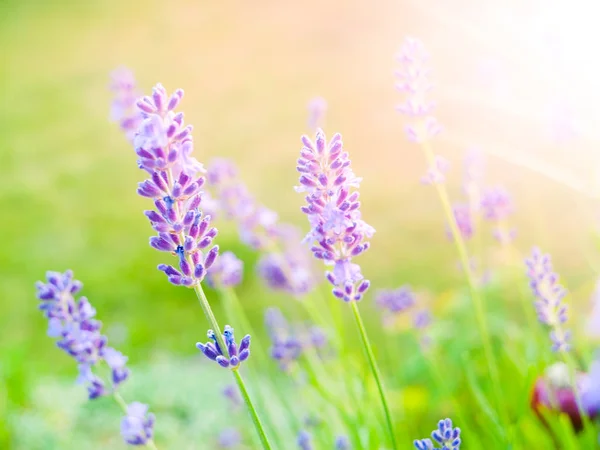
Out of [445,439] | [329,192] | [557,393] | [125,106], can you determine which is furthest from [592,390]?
[125,106]

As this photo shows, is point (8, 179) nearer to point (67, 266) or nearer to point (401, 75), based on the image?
point (67, 266)

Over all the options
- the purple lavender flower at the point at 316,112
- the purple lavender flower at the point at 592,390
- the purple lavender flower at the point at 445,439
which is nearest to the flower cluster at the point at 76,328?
the purple lavender flower at the point at 445,439

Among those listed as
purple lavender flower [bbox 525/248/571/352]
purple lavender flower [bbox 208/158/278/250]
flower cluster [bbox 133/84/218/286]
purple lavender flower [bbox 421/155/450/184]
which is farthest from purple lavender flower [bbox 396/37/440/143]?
purple lavender flower [bbox 208/158/278/250]

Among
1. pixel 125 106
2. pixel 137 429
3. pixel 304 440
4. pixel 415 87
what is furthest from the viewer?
pixel 125 106

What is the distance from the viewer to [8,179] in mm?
6469

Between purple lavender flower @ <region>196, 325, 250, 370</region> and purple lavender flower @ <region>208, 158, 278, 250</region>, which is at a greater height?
purple lavender flower @ <region>208, 158, 278, 250</region>

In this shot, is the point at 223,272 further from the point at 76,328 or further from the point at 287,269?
the point at 76,328

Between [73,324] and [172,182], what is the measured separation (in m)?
0.45

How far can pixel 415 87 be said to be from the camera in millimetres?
1174

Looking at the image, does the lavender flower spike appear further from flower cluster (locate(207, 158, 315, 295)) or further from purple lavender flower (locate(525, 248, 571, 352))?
flower cluster (locate(207, 158, 315, 295))

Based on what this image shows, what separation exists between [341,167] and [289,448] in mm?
1637

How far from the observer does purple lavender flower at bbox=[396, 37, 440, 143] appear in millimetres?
1169

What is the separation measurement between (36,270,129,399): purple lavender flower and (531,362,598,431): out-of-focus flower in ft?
3.58

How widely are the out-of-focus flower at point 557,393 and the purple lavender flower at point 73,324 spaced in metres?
Answer: 1.09
